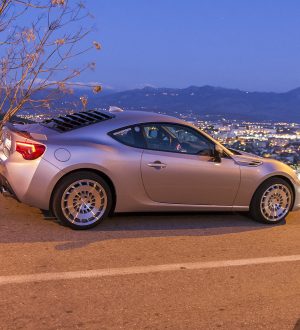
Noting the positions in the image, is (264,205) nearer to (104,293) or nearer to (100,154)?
(100,154)

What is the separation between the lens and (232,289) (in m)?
4.82

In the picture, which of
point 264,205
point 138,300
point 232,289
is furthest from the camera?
point 264,205

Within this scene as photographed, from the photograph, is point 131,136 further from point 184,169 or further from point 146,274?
point 146,274

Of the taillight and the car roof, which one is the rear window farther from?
the taillight

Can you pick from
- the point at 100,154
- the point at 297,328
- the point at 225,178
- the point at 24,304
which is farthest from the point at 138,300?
the point at 225,178

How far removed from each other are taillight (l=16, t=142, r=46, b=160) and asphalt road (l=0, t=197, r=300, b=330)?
2.60 ft

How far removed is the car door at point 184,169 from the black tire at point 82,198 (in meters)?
0.53

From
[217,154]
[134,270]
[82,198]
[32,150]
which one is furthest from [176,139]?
[134,270]

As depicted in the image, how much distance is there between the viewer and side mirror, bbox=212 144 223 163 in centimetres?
701

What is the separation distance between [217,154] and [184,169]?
1.75 feet

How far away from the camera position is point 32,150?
6.20m

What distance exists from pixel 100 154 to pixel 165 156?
0.82m

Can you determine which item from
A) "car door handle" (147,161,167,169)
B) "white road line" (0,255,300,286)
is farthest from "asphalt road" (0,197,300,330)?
"car door handle" (147,161,167,169)

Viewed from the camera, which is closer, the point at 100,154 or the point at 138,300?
the point at 138,300
